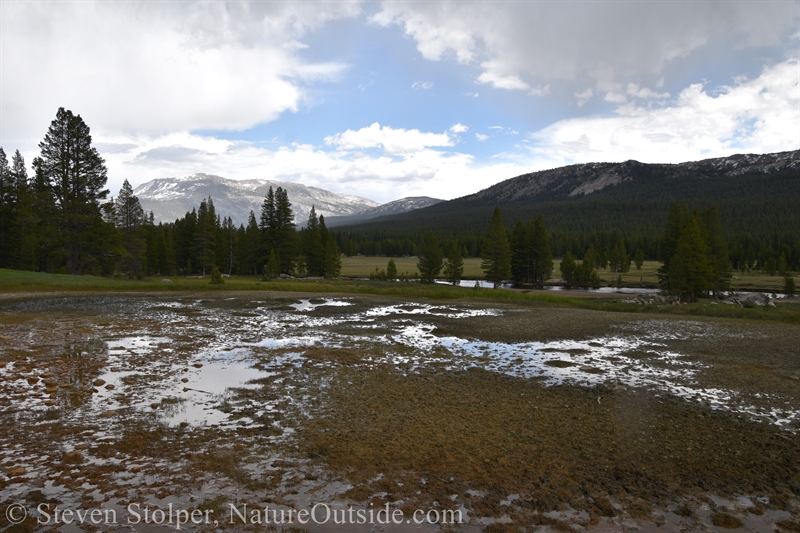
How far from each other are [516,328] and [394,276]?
48864mm

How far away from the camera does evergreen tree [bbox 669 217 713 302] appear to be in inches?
1898

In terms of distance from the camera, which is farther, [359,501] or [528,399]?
[528,399]

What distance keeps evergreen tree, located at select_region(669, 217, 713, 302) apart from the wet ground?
33417 millimetres

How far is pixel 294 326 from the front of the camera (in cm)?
2197

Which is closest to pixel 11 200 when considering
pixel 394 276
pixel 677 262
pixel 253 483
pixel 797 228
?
pixel 394 276

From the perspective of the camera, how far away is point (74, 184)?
4434 centimetres

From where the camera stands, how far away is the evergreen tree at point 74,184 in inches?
1694

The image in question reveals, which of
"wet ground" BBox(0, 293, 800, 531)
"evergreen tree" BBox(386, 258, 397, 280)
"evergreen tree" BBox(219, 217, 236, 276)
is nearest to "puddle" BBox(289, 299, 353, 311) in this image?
"wet ground" BBox(0, 293, 800, 531)

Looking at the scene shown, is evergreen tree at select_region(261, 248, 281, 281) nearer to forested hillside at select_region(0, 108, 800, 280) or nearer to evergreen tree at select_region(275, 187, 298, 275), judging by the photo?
forested hillside at select_region(0, 108, 800, 280)

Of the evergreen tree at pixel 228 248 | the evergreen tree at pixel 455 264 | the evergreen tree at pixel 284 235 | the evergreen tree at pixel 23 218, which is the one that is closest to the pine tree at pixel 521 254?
the evergreen tree at pixel 455 264

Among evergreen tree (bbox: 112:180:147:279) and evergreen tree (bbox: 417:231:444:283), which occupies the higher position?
evergreen tree (bbox: 112:180:147:279)

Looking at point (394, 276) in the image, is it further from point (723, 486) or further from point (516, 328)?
point (723, 486)

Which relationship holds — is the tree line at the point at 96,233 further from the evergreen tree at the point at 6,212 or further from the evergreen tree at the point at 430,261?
the evergreen tree at the point at 430,261

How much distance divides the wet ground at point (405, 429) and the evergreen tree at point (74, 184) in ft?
99.5
